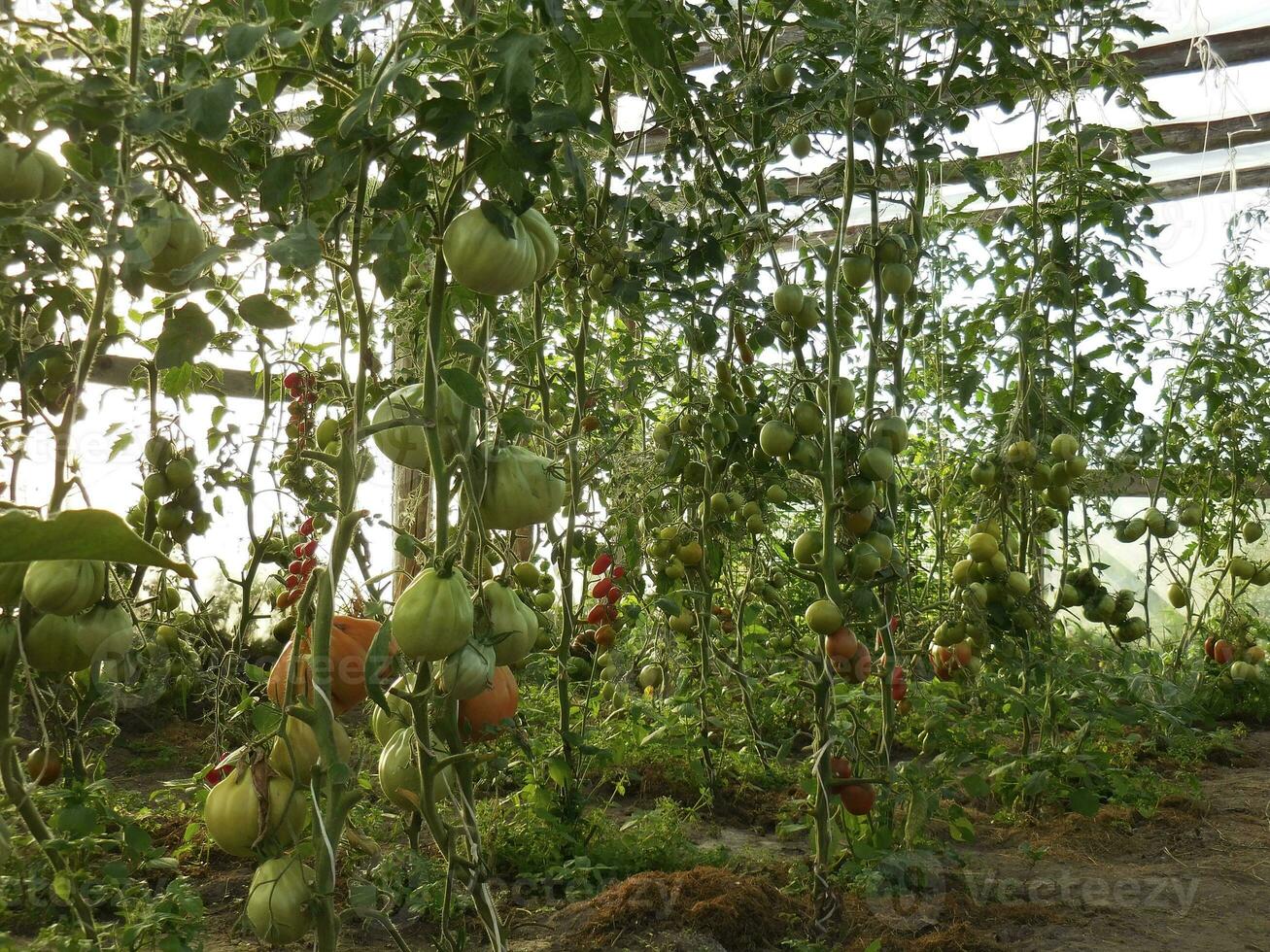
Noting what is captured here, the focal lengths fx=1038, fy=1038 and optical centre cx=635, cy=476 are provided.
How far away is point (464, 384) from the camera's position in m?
0.97

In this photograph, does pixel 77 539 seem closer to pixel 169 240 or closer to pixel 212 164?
pixel 169 240

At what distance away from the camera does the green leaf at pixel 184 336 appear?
1085 mm

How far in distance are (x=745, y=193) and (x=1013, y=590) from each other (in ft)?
3.25

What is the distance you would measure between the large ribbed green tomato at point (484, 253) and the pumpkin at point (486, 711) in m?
0.48

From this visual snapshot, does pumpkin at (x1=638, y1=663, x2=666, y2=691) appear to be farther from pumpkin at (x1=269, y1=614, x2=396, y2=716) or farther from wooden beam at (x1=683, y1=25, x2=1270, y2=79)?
wooden beam at (x1=683, y1=25, x2=1270, y2=79)

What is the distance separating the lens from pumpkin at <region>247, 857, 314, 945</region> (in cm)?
101

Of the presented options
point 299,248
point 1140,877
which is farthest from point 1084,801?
point 299,248

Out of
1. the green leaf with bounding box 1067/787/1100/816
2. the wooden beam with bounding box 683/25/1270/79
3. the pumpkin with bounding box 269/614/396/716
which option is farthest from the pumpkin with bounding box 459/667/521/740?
the wooden beam with bounding box 683/25/1270/79

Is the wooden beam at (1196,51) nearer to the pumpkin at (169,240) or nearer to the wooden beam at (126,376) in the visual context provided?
the wooden beam at (126,376)

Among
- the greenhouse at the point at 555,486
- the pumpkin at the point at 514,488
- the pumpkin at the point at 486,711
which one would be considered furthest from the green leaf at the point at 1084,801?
the pumpkin at the point at 514,488

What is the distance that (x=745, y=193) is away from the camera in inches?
78.5

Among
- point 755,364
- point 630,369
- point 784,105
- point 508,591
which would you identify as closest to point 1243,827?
point 755,364

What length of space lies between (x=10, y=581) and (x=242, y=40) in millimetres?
614

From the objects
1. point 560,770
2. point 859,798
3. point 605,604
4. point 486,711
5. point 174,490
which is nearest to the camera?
point 486,711
